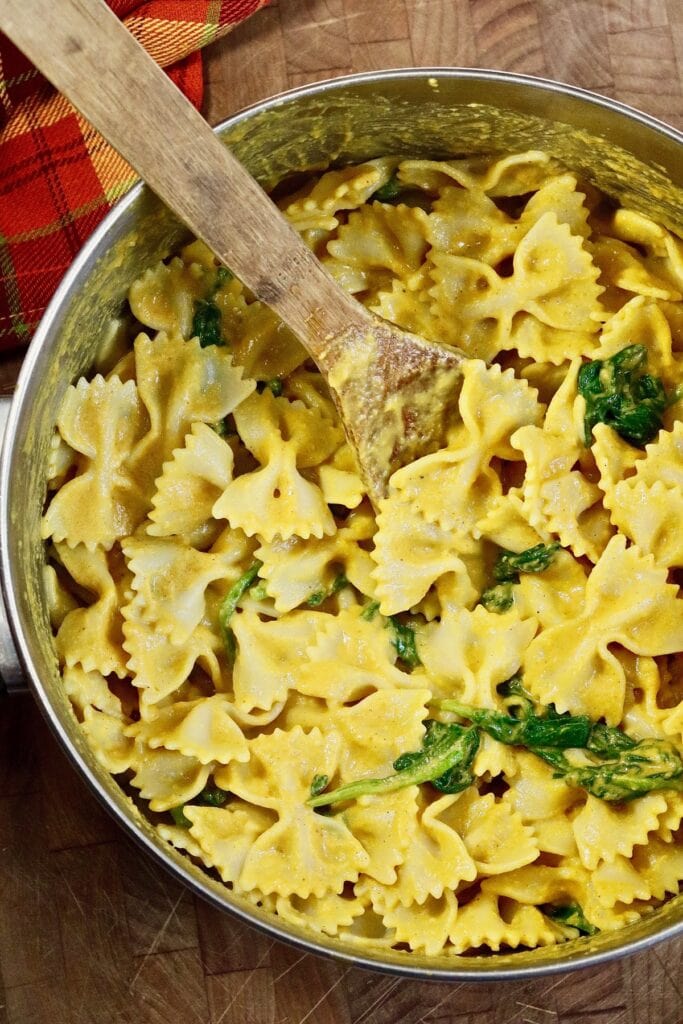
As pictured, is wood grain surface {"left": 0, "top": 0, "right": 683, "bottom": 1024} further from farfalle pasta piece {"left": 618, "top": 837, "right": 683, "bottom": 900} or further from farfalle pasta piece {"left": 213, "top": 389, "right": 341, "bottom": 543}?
farfalle pasta piece {"left": 213, "top": 389, "right": 341, "bottom": 543}

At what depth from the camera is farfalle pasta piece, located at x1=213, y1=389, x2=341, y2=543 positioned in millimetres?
3078

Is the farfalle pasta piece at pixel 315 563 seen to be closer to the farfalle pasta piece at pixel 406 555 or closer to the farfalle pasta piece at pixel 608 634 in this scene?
the farfalle pasta piece at pixel 406 555

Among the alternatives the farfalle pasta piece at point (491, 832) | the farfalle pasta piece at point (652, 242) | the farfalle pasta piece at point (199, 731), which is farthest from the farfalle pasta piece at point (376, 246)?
the farfalle pasta piece at point (491, 832)

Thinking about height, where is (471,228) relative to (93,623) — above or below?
above

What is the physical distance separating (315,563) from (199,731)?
54cm

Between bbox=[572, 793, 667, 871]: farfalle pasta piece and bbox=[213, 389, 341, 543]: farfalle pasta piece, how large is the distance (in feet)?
3.33

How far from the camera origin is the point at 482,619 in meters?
3.16

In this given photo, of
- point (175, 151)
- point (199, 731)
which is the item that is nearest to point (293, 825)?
point (199, 731)

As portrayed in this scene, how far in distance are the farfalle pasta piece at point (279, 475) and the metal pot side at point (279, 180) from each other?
46cm

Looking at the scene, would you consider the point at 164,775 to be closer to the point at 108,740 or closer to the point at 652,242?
the point at 108,740

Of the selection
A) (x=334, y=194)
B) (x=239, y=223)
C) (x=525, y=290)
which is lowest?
(x=525, y=290)

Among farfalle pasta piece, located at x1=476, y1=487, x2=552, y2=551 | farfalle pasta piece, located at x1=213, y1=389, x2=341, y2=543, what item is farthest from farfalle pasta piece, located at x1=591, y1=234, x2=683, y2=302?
farfalle pasta piece, located at x1=213, y1=389, x2=341, y2=543

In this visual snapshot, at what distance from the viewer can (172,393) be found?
124 inches

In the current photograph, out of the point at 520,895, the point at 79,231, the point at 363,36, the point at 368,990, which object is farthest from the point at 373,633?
the point at 363,36
